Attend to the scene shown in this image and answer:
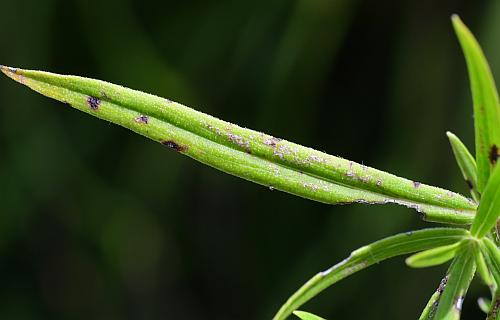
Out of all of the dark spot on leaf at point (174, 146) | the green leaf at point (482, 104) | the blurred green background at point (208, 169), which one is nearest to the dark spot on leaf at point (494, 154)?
the green leaf at point (482, 104)

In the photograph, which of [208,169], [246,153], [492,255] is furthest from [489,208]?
[208,169]

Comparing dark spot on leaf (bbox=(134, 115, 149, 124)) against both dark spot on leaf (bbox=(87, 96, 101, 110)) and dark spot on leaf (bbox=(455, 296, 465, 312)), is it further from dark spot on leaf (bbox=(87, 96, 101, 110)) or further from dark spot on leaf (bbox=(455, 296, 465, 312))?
dark spot on leaf (bbox=(455, 296, 465, 312))

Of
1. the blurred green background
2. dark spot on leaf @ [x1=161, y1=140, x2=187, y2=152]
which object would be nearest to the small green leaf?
dark spot on leaf @ [x1=161, y1=140, x2=187, y2=152]

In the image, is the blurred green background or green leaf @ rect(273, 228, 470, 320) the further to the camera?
the blurred green background

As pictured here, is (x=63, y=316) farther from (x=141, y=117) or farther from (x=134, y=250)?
(x=141, y=117)

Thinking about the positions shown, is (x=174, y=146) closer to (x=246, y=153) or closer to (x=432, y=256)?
(x=246, y=153)

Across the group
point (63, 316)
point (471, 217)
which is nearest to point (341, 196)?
point (471, 217)
